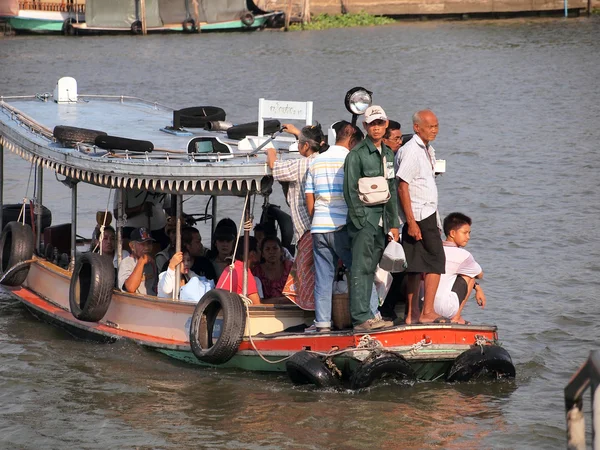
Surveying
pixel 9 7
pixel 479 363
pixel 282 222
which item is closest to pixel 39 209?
pixel 282 222

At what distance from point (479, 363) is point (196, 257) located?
2.57m

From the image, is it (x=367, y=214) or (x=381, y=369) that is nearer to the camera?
(x=367, y=214)

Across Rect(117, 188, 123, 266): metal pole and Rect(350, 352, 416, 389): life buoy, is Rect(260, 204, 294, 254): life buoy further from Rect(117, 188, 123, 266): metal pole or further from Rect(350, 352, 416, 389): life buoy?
Rect(350, 352, 416, 389): life buoy

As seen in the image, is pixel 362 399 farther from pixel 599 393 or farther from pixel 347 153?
pixel 599 393

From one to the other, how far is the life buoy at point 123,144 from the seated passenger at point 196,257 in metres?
0.78

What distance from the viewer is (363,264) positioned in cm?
823

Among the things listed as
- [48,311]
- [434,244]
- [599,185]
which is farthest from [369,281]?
[599,185]

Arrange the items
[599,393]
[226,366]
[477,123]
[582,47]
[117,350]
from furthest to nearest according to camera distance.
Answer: [582,47], [477,123], [117,350], [226,366], [599,393]

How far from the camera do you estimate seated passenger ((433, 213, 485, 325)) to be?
862cm

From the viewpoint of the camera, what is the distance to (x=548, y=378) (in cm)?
963

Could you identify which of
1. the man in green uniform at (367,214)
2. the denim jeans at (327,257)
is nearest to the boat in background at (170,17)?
the denim jeans at (327,257)

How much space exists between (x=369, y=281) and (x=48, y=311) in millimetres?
3673

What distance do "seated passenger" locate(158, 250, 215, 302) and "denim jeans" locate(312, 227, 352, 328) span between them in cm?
125

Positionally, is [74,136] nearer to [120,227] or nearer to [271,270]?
[120,227]
